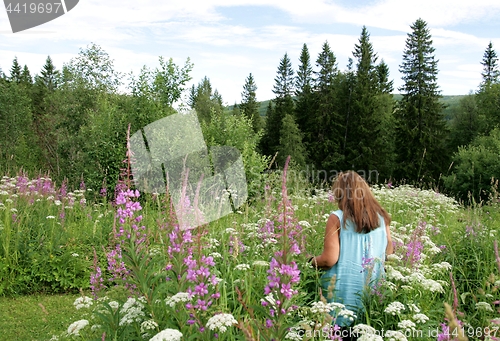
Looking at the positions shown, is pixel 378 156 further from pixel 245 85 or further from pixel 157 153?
pixel 157 153

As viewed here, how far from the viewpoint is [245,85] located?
59062mm

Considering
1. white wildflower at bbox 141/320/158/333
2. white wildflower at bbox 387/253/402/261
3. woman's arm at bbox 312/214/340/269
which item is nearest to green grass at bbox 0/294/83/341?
white wildflower at bbox 141/320/158/333

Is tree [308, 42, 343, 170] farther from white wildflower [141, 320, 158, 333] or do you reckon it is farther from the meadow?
white wildflower [141, 320, 158, 333]

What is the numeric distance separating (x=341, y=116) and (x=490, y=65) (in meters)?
24.0

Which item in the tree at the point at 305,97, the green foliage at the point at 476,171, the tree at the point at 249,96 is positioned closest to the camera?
the green foliage at the point at 476,171

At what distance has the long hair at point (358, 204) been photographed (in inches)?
150

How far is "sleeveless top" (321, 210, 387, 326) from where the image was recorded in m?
3.74

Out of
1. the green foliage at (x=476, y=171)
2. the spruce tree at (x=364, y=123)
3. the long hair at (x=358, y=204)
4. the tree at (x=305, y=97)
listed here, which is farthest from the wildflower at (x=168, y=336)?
the tree at (x=305, y=97)

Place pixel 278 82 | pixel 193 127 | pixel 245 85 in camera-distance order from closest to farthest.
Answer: pixel 193 127 → pixel 278 82 → pixel 245 85

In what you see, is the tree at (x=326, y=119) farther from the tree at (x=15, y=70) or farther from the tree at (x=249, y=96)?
the tree at (x=15, y=70)

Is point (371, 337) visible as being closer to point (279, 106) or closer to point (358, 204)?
point (358, 204)

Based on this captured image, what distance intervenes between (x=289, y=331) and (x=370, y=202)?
1.76 m

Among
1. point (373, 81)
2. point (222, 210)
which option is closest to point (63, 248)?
point (222, 210)

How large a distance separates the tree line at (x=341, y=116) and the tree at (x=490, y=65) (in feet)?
0.42
